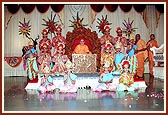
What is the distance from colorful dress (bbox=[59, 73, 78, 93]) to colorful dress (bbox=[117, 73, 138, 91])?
3.07ft

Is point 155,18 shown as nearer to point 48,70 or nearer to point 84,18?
point 84,18

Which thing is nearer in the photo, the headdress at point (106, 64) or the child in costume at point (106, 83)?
the child in costume at point (106, 83)

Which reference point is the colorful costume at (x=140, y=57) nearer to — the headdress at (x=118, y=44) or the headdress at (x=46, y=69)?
the headdress at (x=118, y=44)

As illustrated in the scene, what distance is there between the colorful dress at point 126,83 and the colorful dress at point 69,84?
935 mm

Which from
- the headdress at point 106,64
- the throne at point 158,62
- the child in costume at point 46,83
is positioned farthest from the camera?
the throne at point 158,62

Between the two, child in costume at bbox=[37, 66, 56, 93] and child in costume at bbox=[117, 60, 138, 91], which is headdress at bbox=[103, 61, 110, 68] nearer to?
child in costume at bbox=[117, 60, 138, 91]

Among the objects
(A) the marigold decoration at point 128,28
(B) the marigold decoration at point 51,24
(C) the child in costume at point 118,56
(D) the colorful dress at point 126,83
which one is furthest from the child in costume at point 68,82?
(A) the marigold decoration at point 128,28

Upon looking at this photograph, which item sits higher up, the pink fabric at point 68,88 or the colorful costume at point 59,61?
the colorful costume at point 59,61

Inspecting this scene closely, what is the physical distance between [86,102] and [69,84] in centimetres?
150

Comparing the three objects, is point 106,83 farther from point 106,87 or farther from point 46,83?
point 46,83

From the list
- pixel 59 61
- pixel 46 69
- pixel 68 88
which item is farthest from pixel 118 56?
pixel 46 69

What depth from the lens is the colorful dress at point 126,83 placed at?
669 cm

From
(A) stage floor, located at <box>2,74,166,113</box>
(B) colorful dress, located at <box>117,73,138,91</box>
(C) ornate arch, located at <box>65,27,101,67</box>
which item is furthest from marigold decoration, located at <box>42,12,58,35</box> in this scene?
(B) colorful dress, located at <box>117,73,138,91</box>

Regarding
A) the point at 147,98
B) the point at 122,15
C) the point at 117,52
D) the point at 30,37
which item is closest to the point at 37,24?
the point at 30,37
